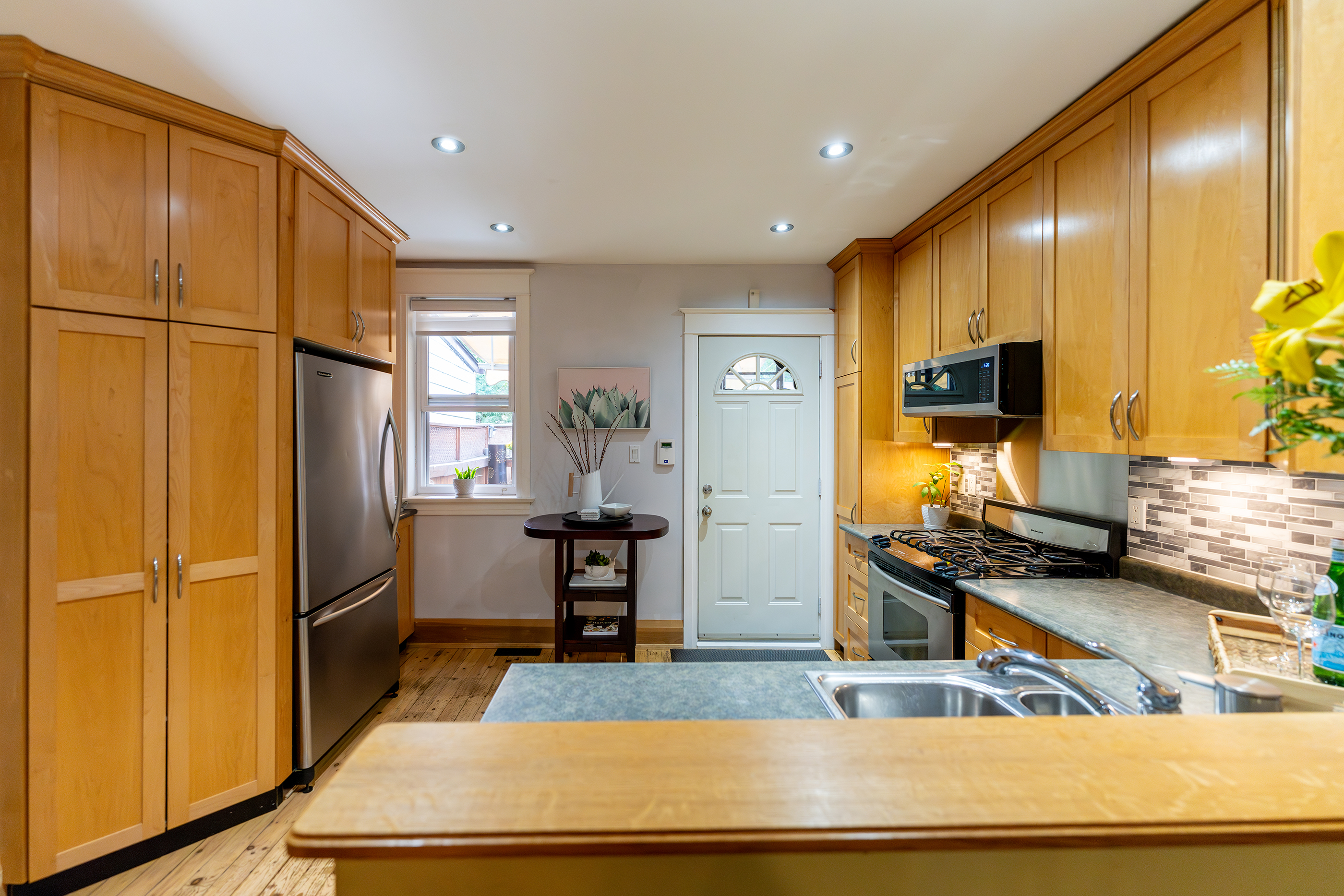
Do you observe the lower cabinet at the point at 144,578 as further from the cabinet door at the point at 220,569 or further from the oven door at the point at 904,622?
the oven door at the point at 904,622

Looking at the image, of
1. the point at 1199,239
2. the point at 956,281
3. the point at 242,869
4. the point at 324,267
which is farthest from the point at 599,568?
the point at 1199,239

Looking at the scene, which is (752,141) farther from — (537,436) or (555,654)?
(555,654)

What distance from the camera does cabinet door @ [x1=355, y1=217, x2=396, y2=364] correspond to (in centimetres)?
264

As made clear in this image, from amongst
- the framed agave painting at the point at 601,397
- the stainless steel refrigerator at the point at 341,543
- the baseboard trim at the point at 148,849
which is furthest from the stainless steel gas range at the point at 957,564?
the baseboard trim at the point at 148,849

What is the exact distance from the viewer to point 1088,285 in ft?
5.92

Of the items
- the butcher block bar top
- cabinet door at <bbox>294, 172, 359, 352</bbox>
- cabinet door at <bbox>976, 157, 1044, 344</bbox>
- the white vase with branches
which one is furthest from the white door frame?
the butcher block bar top

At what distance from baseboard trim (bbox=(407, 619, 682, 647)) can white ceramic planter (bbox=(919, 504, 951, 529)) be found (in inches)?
63.8

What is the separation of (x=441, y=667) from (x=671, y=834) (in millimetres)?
3313

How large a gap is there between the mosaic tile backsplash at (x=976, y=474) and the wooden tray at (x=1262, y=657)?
1.22 metres

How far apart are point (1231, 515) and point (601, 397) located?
9.39 feet

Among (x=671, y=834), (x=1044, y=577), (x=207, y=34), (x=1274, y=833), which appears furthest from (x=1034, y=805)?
(x=207, y=34)

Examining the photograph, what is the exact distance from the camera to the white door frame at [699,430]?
11.7 feet

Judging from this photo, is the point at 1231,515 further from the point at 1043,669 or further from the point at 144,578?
the point at 144,578

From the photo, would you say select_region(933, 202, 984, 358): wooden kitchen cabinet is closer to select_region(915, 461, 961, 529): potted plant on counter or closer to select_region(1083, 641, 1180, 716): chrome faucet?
select_region(915, 461, 961, 529): potted plant on counter
